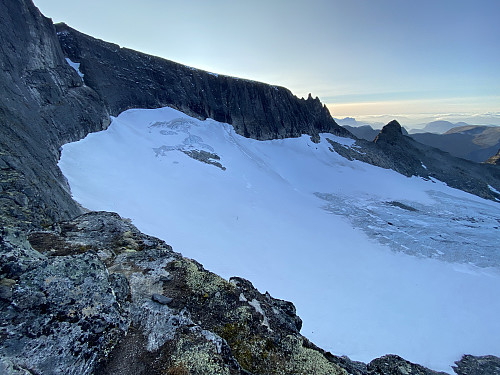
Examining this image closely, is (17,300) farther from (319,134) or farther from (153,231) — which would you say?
(319,134)

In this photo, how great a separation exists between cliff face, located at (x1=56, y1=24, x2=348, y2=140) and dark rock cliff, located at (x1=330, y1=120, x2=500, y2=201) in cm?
1112

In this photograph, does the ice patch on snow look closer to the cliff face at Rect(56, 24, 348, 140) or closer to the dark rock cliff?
the dark rock cliff

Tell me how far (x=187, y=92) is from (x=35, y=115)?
27.8m

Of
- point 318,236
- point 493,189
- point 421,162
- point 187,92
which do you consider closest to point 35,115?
point 318,236

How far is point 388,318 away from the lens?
15.2 meters

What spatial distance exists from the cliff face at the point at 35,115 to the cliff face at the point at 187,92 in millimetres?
7828

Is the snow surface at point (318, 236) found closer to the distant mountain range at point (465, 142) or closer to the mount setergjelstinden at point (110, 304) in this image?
the mount setergjelstinden at point (110, 304)

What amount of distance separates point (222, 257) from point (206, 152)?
69.4 ft

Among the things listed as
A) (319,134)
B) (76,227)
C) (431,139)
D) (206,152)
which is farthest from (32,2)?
(431,139)

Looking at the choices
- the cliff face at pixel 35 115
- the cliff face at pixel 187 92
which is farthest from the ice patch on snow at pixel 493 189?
the cliff face at pixel 35 115

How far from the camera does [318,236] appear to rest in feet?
79.6

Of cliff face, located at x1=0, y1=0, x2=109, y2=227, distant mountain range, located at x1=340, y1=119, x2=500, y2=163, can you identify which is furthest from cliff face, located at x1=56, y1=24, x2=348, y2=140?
distant mountain range, located at x1=340, y1=119, x2=500, y2=163

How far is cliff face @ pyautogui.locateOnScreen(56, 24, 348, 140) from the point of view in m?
35.8

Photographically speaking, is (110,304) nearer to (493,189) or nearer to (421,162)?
(421,162)
